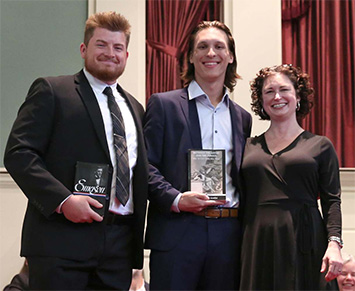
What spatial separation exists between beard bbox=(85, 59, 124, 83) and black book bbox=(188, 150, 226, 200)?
0.50m

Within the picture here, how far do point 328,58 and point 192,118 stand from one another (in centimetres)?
232

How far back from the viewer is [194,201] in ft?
8.02

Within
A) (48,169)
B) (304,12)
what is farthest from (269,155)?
(304,12)

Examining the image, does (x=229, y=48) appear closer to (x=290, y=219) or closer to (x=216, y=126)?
(x=216, y=126)

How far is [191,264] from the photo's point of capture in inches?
97.4

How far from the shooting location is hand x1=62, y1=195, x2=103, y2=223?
2.15m

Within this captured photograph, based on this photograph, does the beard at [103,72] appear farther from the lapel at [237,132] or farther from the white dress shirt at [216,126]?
the lapel at [237,132]

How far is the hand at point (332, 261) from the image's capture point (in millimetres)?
2363

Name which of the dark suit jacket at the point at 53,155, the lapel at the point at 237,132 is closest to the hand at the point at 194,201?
the lapel at the point at 237,132

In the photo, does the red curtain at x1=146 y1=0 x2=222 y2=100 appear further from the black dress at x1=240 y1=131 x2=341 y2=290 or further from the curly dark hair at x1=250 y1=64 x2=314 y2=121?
the black dress at x1=240 y1=131 x2=341 y2=290

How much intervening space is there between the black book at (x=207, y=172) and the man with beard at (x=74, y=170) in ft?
0.76

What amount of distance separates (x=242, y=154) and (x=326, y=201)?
1.51 ft

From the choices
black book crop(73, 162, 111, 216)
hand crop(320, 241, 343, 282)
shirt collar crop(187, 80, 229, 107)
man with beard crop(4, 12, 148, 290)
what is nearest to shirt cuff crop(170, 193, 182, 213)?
man with beard crop(4, 12, 148, 290)

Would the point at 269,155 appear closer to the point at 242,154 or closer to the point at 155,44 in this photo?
the point at 242,154
